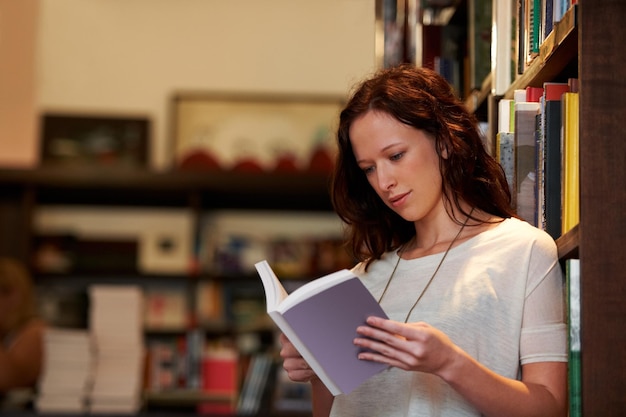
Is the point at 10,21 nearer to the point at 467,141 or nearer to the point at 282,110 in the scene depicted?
the point at 282,110

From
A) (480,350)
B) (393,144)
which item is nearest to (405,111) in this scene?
(393,144)

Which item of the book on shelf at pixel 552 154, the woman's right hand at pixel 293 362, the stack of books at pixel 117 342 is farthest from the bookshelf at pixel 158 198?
the book on shelf at pixel 552 154

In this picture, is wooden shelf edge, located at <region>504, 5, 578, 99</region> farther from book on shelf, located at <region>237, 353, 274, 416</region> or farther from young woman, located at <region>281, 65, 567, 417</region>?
book on shelf, located at <region>237, 353, 274, 416</region>

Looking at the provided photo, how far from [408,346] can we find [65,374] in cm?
341

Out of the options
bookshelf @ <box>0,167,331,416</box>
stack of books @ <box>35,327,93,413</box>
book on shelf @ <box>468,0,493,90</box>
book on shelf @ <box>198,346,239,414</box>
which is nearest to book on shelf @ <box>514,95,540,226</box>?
book on shelf @ <box>468,0,493,90</box>

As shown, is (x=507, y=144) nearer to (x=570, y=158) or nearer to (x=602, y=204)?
(x=570, y=158)

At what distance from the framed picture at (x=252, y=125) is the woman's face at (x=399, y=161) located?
410 cm

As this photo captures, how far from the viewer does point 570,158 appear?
1.37 metres

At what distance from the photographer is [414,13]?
2.74 meters

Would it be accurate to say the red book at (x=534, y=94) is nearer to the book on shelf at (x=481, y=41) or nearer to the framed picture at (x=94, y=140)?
the book on shelf at (x=481, y=41)

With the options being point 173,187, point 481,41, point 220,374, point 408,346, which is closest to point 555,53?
point 408,346

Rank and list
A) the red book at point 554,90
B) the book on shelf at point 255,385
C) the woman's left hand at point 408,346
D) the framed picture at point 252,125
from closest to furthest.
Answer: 1. the woman's left hand at point 408,346
2. the red book at point 554,90
3. the book on shelf at point 255,385
4. the framed picture at point 252,125

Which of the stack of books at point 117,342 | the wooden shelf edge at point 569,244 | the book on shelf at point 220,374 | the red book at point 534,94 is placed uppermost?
the red book at point 534,94

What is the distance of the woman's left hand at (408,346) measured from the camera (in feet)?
3.97
